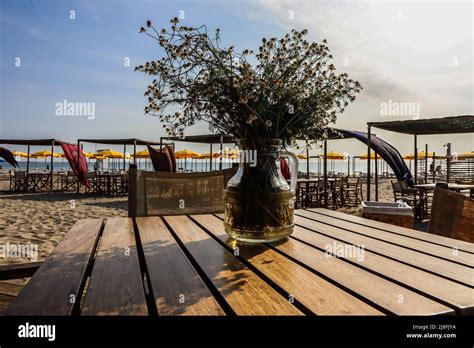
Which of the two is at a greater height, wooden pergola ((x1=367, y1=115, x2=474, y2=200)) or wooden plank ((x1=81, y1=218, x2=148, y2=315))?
wooden pergola ((x1=367, y1=115, x2=474, y2=200))

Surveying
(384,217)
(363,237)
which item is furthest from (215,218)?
(384,217)

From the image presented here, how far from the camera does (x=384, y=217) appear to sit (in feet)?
9.03

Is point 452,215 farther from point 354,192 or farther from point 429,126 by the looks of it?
point 354,192

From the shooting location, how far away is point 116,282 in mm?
933

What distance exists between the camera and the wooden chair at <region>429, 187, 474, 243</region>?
1.84m

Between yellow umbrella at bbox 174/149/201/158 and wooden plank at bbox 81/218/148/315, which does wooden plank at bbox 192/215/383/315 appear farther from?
yellow umbrella at bbox 174/149/201/158

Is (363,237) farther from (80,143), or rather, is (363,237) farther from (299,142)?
(80,143)

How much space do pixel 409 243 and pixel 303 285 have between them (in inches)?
30.1

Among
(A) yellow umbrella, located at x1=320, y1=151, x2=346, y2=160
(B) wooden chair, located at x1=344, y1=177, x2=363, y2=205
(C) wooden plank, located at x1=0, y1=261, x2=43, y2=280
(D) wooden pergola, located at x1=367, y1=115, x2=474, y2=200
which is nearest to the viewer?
(C) wooden plank, located at x1=0, y1=261, x2=43, y2=280

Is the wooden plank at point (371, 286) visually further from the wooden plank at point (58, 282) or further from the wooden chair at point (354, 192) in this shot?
the wooden chair at point (354, 192)

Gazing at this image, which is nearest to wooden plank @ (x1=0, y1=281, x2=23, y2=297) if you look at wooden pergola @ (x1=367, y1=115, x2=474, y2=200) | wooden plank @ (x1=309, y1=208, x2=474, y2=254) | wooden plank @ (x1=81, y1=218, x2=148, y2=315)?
wooden plank @ (x1=81, y1=218, x2=148, y2=315)

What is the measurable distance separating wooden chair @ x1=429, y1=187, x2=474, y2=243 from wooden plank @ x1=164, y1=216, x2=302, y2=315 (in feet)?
4.75

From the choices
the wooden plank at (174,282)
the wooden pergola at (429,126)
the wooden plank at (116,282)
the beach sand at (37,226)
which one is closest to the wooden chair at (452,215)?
the wooden plank at (174,282)

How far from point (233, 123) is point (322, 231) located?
73 cm
